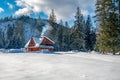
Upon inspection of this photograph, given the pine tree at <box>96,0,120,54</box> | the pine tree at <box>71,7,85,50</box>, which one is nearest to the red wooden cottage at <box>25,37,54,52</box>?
the pine tree at <box>71,7,85,50</box>

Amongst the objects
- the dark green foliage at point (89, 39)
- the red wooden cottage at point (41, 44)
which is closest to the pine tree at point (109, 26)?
the red wooden cottage at point (41, 44)

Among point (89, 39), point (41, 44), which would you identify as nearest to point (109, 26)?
point (41, 44)

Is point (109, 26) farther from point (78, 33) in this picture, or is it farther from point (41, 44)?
point (78, 33)

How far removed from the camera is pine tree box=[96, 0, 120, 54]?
3716 centimetres

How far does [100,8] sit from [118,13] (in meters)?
3.44

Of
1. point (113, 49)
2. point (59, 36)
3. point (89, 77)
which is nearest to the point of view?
point (89, 77)

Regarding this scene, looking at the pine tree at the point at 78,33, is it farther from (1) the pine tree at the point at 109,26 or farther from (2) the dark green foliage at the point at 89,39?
(1) the pine tree at the point at 109,26

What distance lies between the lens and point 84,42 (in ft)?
255

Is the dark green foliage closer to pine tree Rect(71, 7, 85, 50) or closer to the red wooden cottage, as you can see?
pine tree Rect(71, 7, 85, 50)

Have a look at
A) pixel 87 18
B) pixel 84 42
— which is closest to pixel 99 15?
pixel 84 42

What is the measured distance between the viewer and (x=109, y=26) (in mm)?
37438

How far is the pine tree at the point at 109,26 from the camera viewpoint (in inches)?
1463

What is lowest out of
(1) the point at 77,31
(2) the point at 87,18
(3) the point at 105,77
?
(3) the point at 105,77

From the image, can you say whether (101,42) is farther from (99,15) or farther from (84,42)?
(84,42)
